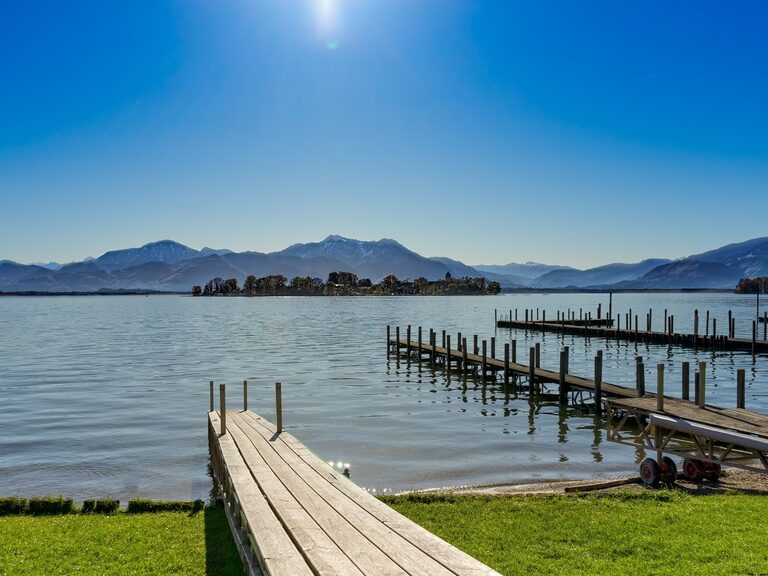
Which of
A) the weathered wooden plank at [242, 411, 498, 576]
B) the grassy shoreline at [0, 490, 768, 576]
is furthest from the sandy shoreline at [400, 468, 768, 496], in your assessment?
the weathered wooden plank at [242, 411, 498, 576]

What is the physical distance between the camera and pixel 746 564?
29.6 ft

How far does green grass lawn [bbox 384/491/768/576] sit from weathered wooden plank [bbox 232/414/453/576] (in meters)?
2.67

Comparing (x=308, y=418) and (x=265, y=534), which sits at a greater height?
(x=265, y=534)

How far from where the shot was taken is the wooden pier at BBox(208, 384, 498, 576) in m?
6.12

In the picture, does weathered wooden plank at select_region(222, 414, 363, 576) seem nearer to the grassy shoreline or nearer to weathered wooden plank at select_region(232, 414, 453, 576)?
weathered wooden plank at select_region(232, 414, 453, 576)

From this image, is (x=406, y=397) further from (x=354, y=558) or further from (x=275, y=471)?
(x=354, y=558)

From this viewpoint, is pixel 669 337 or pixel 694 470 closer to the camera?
pixel 694 470

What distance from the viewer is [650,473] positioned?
50.6 feet

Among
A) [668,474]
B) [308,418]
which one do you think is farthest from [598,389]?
[668,474]

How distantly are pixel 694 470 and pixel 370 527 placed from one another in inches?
466

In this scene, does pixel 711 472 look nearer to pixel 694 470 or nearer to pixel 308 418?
pixel 694 470

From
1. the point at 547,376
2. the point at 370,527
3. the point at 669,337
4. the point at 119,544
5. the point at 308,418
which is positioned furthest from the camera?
the point at 669,337

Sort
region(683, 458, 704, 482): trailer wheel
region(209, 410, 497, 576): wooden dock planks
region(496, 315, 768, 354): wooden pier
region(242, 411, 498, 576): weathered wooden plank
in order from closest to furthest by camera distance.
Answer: region(242, 411, 498, 576): weathered wooden plank → region(209, 410, 497, 576): wooden dock planks → region(683, 458, 704, 482): trailer wheel → region(496, 315, 768, 354): wooden pier

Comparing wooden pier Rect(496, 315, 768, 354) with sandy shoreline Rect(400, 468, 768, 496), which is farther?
wooden pier Rect(496, 315, 768, 354)
